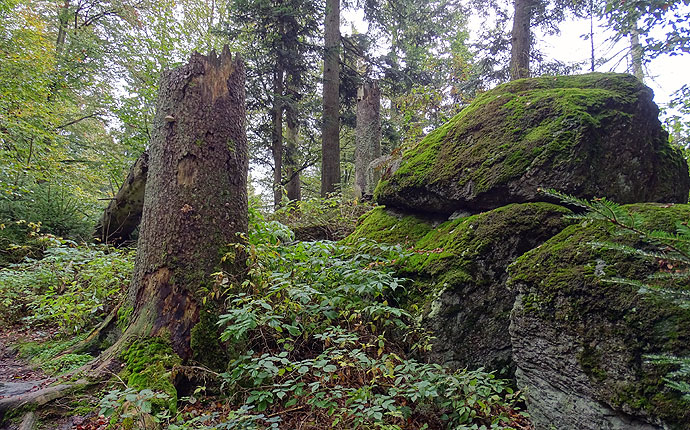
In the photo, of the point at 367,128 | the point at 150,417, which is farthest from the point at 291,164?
the point at 150,417

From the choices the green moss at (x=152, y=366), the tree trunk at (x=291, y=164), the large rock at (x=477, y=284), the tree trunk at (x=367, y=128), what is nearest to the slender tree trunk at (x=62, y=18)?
the tree trunk at (x=291, y=164)

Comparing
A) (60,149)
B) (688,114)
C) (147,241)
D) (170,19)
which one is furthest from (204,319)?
(170,19)

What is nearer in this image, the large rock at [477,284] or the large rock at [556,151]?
the large rock at [477,284]

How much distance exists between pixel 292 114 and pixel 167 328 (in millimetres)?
8636

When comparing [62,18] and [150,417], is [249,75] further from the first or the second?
[150,417]

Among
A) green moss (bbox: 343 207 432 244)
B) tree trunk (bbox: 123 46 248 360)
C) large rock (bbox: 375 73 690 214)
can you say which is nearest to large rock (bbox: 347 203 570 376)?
large rock (bbox: 375 73 690 214)

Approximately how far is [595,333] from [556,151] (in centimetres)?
181

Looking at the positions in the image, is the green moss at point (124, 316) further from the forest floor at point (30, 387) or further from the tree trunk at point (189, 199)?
the forest floor at point (30, 387)

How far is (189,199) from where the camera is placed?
10.4 feet

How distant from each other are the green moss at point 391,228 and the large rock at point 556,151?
0.76ft

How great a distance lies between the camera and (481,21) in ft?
38.2

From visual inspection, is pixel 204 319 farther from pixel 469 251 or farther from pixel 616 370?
pixel 616 370

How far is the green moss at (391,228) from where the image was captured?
164 inches

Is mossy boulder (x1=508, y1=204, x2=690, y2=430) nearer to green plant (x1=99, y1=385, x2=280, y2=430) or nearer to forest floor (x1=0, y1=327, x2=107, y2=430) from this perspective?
green plant (x1=99, y1=385, x2=280, y2=430)
